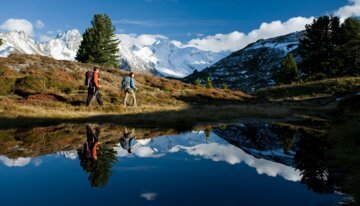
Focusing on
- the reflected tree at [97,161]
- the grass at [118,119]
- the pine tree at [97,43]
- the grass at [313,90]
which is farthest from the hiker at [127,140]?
the pine tree at [97,43]

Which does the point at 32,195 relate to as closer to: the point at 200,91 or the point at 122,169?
the point at 122,169

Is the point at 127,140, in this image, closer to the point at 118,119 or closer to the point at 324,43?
the point at 118,119

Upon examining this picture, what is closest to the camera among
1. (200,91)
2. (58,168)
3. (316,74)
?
(58,168)

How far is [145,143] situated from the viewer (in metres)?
11.3

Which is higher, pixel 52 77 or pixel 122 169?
pixel 52 77

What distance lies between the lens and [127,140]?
1172 centimetres

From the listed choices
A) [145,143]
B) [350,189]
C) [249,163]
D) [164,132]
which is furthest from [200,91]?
[350,189]

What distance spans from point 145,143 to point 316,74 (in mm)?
58580

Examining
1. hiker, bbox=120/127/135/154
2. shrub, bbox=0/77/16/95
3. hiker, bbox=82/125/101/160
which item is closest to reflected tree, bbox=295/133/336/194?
hiker, bbox=120/127/135/154

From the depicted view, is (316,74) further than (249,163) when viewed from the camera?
Yes

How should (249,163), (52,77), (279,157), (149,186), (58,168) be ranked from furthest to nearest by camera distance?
(52,77) → (279,157) → (249,163) → (58,168) → (149,186)

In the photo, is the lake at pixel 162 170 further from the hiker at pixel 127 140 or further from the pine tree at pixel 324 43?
the pine tree at pixel 324 43

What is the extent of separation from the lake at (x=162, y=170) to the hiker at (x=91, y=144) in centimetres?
2

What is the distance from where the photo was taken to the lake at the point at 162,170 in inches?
226
